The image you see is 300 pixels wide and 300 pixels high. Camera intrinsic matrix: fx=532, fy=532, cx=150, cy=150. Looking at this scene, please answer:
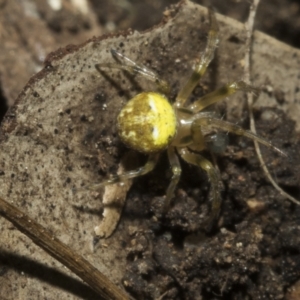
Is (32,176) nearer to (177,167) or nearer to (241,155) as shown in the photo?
(177,167)

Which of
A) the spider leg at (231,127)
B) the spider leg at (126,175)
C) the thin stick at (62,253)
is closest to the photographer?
the thin stick at (62,253)

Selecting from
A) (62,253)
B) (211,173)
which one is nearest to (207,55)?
(211,173)

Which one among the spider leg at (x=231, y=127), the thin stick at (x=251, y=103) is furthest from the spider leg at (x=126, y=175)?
the thin stick at (x=251, y=103)

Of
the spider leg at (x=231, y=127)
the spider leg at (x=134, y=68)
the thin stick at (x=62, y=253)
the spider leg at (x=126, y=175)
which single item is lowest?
the thin stick at (x=62, y=253)

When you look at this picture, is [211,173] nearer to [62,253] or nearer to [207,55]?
[207,55]

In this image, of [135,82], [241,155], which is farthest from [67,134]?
[241,155]

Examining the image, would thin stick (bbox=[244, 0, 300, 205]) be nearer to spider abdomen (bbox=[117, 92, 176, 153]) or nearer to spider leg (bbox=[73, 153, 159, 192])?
spider abdomen (bbox=[117, 92, 176, 153])

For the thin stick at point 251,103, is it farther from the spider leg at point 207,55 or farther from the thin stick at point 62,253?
the thin stick at point 62,253
